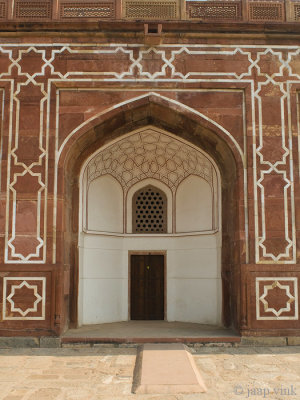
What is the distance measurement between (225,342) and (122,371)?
85.3 inches

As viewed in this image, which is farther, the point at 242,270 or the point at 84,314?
the point at 84,314

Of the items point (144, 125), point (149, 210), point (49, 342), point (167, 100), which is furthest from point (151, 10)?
point (49, 342)

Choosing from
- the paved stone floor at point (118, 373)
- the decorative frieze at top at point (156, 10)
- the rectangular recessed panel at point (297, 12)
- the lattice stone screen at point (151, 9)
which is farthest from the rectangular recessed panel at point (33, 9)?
the paved stone floor at point (118, 373)

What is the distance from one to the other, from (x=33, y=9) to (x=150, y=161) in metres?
3.70

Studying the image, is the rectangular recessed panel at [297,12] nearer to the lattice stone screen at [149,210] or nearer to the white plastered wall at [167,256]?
the white plastered wall at [167,256]

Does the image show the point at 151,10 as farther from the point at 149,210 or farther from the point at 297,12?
the point at 149,210

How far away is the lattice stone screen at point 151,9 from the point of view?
Result: 27.0 ft

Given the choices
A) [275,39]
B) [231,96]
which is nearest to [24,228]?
[231,96]

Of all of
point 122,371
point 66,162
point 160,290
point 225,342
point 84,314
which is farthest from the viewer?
point 160,290

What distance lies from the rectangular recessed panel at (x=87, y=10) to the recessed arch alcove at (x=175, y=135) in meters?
1.71

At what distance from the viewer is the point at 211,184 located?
9.20 meters

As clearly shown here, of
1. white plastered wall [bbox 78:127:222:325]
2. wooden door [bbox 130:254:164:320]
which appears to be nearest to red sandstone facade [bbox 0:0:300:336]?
white plastered wall [bbox 78:127:222:325]

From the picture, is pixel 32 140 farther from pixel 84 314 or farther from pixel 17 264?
pixel 84 314

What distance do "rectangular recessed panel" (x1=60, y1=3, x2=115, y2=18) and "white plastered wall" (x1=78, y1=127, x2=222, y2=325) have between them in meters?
2.20
